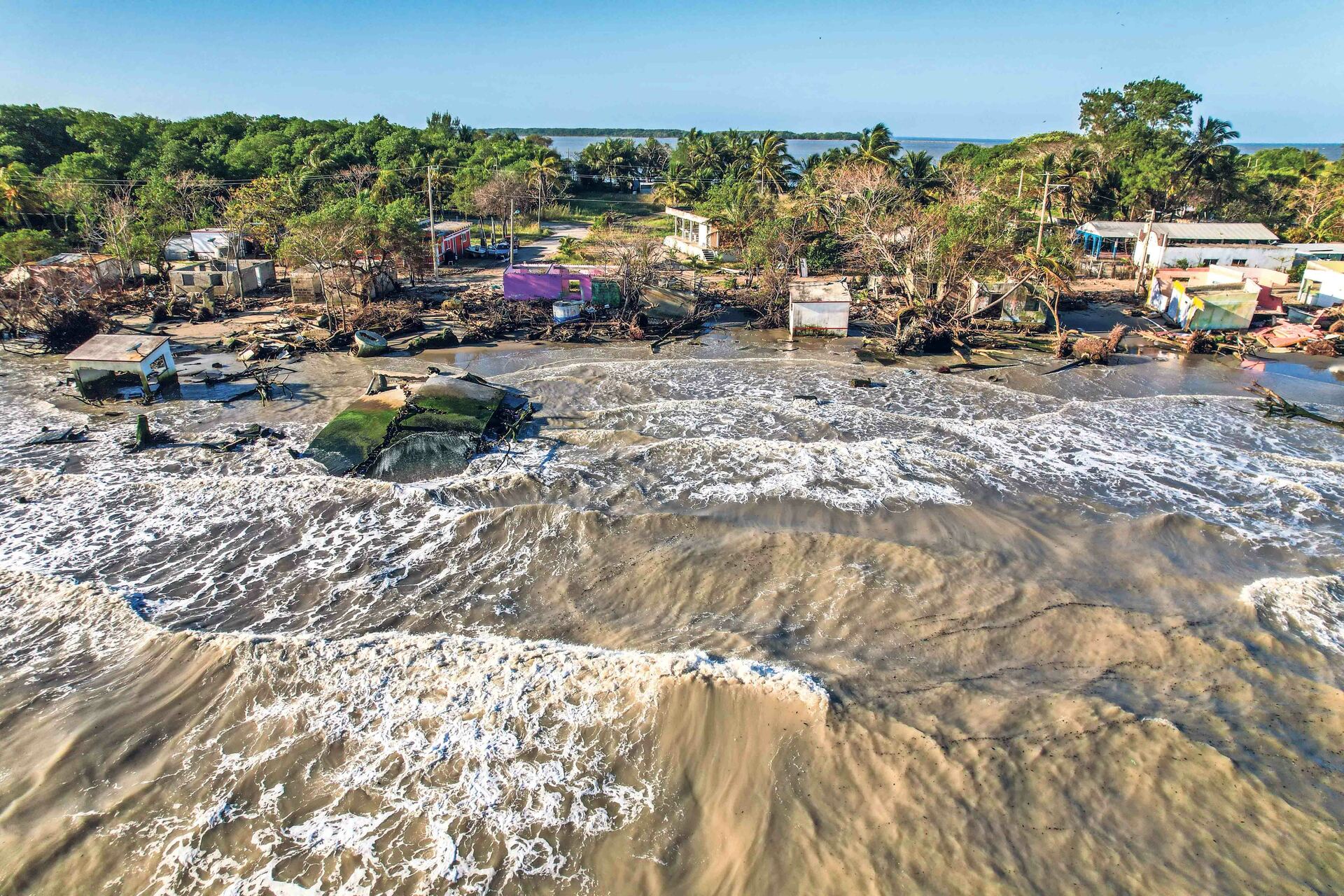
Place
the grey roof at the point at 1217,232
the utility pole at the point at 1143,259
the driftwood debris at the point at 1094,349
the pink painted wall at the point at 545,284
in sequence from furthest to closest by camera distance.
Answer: the grey roof at the point at 1217,232 → the utility pole at the point at 1143,259 → the pink painted wall at the point at 545,284 → the driftwood debris at the point at 1094,349

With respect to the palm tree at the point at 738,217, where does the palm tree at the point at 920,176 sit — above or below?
above

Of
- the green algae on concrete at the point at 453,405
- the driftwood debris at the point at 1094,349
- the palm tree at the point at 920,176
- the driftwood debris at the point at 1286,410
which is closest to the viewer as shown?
the green algae on concrete at the point at 453,405

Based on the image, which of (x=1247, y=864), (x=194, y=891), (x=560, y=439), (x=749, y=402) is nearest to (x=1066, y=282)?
(x=749, y=402)

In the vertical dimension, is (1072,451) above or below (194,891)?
above

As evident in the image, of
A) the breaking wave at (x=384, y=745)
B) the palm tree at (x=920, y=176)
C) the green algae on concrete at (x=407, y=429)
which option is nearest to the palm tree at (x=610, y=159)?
the palm tree at (x=920, y=176)

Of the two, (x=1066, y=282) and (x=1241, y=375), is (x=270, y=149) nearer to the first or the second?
(x=1066, y=282)

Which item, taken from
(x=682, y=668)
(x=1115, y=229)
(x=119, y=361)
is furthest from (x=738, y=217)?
(x=682, y=668)

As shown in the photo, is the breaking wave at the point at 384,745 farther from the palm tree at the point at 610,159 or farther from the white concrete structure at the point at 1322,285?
the palm tree at the point at 610,159
